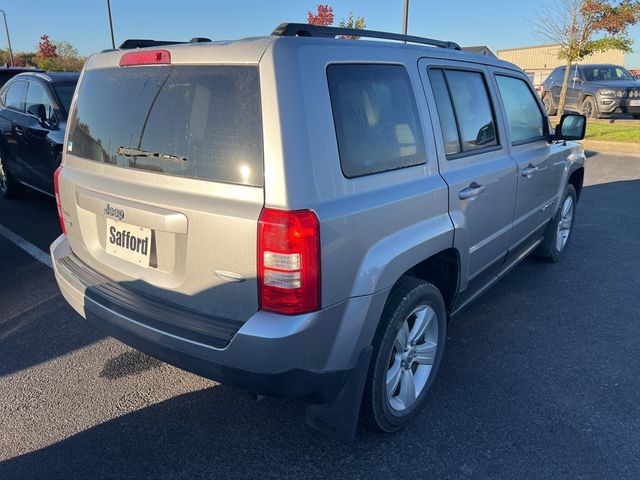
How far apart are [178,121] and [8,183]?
6.20m

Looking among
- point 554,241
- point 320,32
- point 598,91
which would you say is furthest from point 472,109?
point 598,91

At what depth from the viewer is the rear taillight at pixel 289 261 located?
6.07 ft

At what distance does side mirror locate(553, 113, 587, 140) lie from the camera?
13.6 feet

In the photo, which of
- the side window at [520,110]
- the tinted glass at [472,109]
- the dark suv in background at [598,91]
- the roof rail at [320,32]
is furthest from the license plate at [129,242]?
the dark suv in background at [598,91]

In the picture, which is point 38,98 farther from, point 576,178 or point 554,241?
point 576,178

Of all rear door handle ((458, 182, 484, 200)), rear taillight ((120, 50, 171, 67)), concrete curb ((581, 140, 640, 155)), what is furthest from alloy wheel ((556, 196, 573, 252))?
concrete curb ((581, 140, 640, 155))

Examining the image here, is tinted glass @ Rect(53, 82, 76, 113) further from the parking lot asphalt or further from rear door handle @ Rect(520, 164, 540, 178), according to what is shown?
rear door handle @ Rect(520, 164, 540, 178)

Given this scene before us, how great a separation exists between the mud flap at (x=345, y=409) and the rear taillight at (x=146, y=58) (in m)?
1.55

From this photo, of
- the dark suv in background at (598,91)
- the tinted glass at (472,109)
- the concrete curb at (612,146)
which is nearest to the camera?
the tinted glass at (472,109)

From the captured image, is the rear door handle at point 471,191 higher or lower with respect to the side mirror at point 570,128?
lower

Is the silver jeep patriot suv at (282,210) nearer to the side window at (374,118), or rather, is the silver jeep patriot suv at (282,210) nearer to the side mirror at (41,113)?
the side window at (374,118)

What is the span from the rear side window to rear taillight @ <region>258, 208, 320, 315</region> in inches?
47.1

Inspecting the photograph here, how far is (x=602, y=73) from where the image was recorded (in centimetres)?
1602

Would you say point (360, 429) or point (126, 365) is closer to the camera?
point (360, 429)
